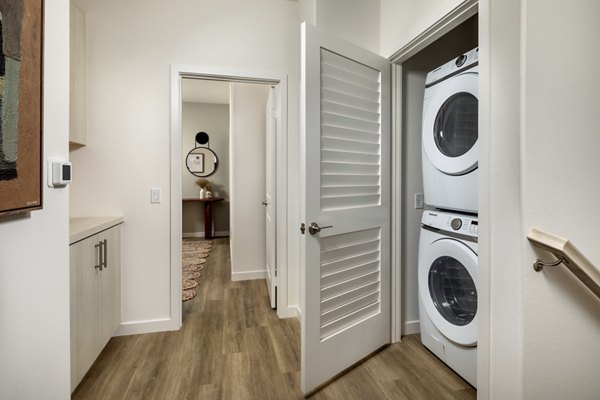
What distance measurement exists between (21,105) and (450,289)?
6.91 ft

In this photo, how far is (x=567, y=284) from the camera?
116cm

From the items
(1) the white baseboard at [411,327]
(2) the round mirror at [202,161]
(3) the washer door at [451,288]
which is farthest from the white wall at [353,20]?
(2) the round mirror at [202,161]

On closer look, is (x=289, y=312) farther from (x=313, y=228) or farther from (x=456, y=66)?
(x=456, y=66)

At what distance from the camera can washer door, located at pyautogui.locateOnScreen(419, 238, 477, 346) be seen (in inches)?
65.0

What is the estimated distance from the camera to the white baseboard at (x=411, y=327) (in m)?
2.25

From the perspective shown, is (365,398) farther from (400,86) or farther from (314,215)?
(400,86)

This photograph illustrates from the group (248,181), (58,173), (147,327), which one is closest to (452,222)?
(58,173)

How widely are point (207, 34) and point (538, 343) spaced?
2.69 metres

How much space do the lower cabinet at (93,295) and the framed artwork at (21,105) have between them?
796 millimetres

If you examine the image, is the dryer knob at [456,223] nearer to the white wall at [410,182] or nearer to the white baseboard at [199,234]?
the white wall at [410,182]

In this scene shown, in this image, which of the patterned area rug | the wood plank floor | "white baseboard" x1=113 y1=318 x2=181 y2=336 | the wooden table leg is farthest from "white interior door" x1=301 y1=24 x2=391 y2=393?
the wooden table leg

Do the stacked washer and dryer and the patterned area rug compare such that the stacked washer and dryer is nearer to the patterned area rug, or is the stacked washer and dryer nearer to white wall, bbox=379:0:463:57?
white wall, bbox=379:0:463:57

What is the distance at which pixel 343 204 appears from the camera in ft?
5.82

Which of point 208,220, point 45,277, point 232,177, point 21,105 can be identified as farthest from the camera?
point 208,220
